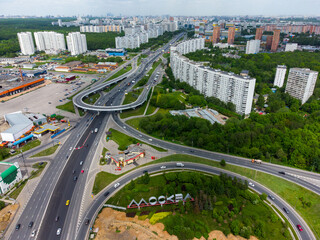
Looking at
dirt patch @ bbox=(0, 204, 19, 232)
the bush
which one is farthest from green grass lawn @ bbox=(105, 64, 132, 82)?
the bush

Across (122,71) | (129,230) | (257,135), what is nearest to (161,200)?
(129,230)

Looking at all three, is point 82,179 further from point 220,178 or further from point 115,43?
point 115,43

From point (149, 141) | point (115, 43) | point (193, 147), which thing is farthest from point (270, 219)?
point (115, 43)

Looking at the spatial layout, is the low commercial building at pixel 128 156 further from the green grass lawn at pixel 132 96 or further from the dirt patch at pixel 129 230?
the green grass lawn at pixel 132 96

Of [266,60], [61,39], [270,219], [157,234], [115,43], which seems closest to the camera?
[157,234]

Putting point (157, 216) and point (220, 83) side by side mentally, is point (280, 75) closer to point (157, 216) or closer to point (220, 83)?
point (220, 83)

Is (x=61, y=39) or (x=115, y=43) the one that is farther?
(x=115, y=43)
